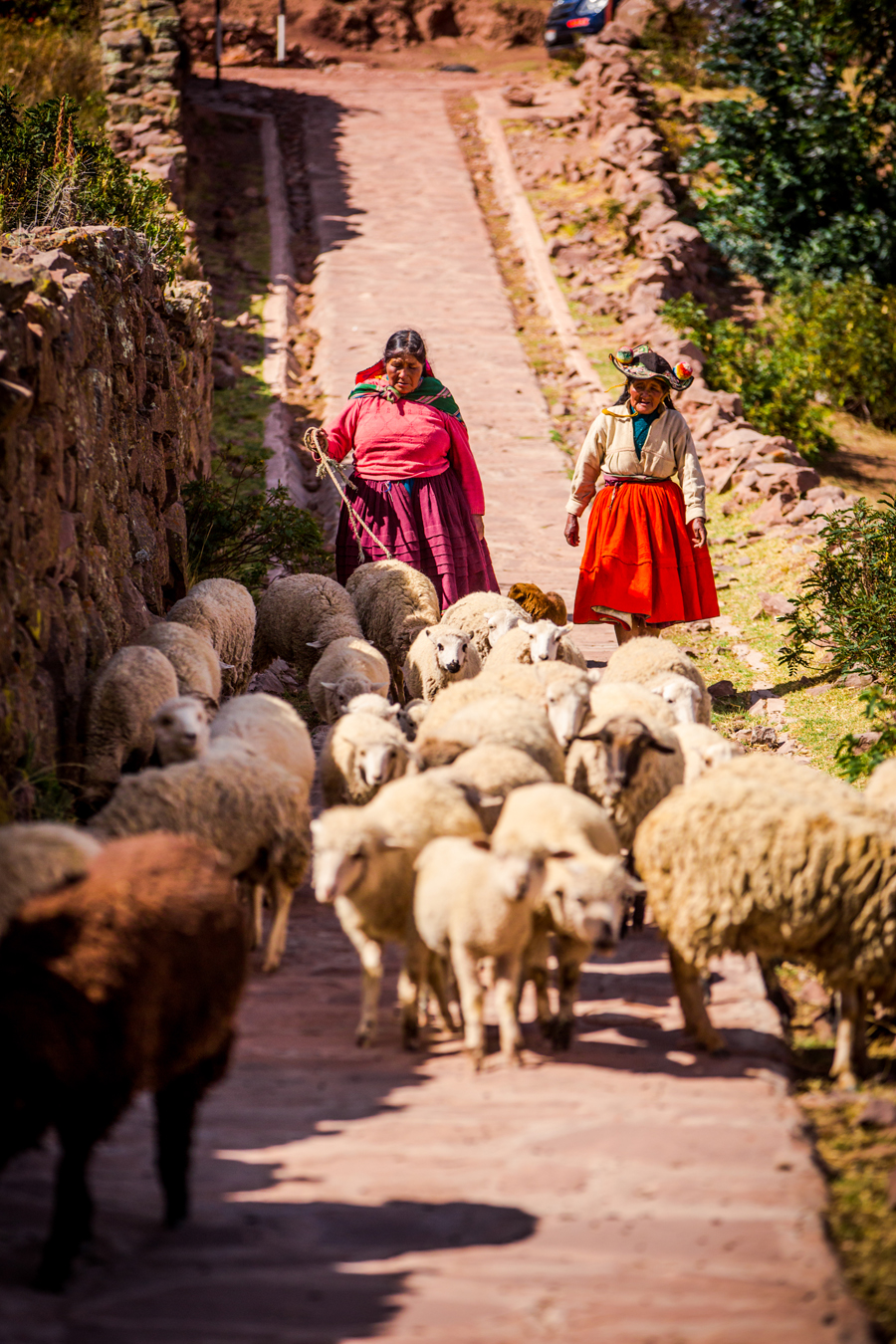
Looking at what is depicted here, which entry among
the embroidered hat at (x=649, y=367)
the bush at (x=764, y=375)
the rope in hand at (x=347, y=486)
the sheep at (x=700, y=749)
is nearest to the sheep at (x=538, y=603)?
the rope in hand at (x=347, y=486)

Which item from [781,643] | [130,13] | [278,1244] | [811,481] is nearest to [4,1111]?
[278,1244]

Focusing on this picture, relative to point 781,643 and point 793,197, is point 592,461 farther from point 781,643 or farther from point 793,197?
point 793,197

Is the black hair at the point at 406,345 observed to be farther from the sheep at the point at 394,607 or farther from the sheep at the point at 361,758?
the sheep at the point at 361,758

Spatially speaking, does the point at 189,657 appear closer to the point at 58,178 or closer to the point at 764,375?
the point at 58,178

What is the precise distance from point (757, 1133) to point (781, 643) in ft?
22.4

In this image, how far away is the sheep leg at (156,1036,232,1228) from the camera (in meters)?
3.84

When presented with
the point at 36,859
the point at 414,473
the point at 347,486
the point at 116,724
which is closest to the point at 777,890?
the point at 36,859

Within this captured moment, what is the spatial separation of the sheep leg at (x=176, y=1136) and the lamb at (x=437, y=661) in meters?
4.26

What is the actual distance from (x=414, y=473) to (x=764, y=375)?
25.5 feet

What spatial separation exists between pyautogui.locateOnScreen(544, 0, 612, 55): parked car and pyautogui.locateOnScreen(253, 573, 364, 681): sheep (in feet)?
67.5

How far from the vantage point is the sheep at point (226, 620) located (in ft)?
26.8

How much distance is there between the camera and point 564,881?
4609 mm

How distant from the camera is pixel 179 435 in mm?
10305

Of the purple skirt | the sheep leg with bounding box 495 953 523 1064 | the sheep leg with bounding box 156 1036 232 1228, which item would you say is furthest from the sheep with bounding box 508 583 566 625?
the sheep leg with bounding box 156 1036 232 1228
